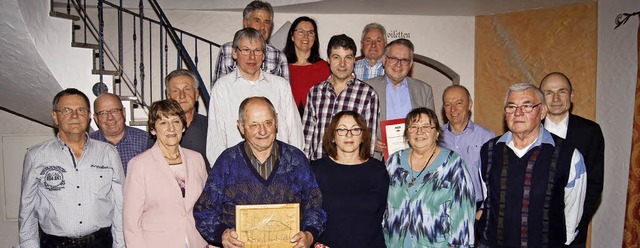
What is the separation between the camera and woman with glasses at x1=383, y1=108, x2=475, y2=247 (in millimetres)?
2988

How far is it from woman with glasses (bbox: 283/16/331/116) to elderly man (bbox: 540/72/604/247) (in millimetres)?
1571

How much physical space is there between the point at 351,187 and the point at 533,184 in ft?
3.12

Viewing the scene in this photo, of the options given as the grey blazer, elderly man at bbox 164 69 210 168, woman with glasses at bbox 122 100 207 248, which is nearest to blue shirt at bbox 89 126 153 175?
elderly man at bbox 164 69 210 168

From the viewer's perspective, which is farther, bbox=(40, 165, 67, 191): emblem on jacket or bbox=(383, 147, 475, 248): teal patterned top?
bbox=(40, 165, 67, 191): emblem on jacket

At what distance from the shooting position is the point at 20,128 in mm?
7133

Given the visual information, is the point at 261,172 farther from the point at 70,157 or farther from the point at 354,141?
the point at 70,157

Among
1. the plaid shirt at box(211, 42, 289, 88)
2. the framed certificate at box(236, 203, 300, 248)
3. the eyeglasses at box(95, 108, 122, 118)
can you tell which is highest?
the plaid shirt at box(211, 42, 289, 88)

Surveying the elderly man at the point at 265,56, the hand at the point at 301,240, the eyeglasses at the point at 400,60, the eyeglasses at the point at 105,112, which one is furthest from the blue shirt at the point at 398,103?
the eyeglasses at the point at 105,112

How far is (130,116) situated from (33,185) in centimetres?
180

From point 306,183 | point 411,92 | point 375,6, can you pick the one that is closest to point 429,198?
point 306,183

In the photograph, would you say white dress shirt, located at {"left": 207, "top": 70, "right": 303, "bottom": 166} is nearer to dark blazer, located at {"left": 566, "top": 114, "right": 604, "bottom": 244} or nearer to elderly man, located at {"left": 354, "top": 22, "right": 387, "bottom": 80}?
elderly man, located at {"left": 354, "top": 22, "right": 387, "bottom": 80}

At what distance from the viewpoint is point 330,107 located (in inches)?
146

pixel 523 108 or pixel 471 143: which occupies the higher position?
pixel 523 108

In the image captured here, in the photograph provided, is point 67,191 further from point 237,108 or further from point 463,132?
point 463,132
